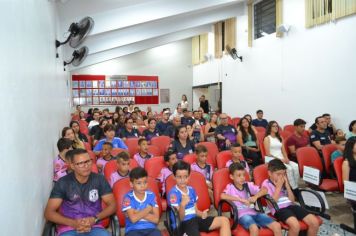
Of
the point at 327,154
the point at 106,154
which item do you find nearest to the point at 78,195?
the point at 106,154

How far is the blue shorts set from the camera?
2.58 meters

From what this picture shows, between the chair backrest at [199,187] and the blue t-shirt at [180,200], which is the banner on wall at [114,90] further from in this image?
the blue t-shirt at [180,200]

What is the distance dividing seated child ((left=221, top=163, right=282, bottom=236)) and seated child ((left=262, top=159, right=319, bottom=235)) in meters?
0.15

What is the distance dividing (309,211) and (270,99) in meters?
5.93

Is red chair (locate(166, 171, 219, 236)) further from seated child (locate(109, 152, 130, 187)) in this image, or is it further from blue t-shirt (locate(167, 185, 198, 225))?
seated child (locate(109, 152, 130, 187))

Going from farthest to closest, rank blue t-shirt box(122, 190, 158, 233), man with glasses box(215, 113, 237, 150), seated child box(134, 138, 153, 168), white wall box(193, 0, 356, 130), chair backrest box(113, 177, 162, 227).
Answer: white wall box(193, 0, 356, 130)
man with glasses box(215, 113, 237, 150)
seated child box(134, 138, 153, 168)
chair backrest box(113, 177, 162, 227)
blue t-shirt box(122, 190, 158, 233)

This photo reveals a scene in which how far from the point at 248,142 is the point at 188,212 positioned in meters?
3.08

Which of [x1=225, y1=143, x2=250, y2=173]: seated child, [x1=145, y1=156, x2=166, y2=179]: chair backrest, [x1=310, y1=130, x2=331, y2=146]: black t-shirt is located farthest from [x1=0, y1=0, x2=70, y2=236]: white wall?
[x1=310, y1=130, x2=331, y2=146]: black t-shirt

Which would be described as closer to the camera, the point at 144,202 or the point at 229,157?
the point at 144,202

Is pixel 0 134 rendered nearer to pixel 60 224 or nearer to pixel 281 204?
pixel 60 224

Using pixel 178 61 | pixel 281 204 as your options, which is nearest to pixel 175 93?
pixel 178 61

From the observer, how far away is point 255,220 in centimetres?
268

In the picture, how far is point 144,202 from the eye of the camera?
2.54 metres

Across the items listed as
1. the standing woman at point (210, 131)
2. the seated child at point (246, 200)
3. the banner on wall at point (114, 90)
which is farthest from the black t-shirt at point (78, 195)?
the banner on wall at point (114, 90)
